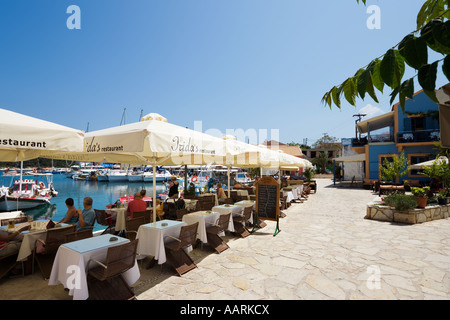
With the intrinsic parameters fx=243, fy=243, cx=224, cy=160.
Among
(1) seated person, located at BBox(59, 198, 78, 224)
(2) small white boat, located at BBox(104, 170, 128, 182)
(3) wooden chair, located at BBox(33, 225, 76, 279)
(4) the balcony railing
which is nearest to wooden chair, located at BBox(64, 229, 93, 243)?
(3) wooden chair, located at BBox(33, 225, 76, 279)

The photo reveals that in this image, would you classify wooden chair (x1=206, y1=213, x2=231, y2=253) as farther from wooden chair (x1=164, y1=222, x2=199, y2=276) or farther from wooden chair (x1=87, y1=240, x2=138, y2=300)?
wooden chair (x1=87, y1=240, x2=138, y2=300)

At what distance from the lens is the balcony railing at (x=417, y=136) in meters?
20.0

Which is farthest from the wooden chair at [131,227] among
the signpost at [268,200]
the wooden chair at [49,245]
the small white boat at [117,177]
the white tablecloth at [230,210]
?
the small white boat at [117,177]

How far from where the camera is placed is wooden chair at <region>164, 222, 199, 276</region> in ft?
15.5

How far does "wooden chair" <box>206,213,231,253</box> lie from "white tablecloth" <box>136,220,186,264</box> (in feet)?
3.64

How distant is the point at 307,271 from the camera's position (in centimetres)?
473

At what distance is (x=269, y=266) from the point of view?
4.99 m

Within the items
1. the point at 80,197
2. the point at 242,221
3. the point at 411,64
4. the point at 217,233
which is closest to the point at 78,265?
the point at 217,233

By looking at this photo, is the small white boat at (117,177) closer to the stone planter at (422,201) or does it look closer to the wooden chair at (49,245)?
the wooden chair at (49,245)

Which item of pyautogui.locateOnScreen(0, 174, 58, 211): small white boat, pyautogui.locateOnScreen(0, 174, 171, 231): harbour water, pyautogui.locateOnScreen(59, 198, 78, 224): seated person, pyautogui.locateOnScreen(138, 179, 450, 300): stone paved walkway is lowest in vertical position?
pyautogui.locateOnScreen(0, 174, 171, 231): harbour water
